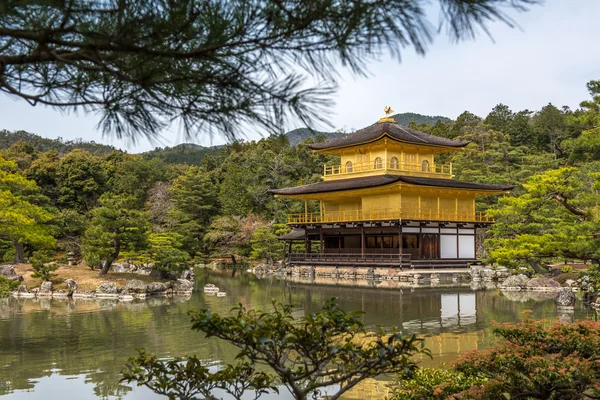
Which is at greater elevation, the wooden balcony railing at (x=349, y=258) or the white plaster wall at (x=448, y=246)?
the white plaster wall at (x=448, y=246)

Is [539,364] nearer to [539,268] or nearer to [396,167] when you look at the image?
[539,268]

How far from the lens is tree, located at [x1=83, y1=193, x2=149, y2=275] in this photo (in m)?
17.5

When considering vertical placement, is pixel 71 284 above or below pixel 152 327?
above

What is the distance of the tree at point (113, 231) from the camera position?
1745cm

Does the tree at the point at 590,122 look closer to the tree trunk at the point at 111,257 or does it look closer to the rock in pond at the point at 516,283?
the rock in pond at the point at 516,283

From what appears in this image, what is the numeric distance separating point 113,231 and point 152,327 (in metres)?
8.00

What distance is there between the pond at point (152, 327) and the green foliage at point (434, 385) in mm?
678

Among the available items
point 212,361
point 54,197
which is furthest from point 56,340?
point 54,197

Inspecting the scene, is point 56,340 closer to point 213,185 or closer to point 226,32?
point 226,32

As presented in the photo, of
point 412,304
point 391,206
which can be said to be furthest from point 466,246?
point 412,304

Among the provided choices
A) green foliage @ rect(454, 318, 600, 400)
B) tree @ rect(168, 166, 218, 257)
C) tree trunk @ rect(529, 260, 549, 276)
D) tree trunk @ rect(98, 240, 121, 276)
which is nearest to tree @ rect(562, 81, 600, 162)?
green foliage @ rect(454, 318, 600, 400)

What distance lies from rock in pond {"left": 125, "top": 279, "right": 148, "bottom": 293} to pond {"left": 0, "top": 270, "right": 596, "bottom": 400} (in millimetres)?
1236

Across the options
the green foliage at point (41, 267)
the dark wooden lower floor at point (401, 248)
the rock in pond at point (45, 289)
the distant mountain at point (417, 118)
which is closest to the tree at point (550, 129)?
the dark wooden lower floor at point (401, 248)

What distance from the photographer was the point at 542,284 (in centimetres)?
1792
